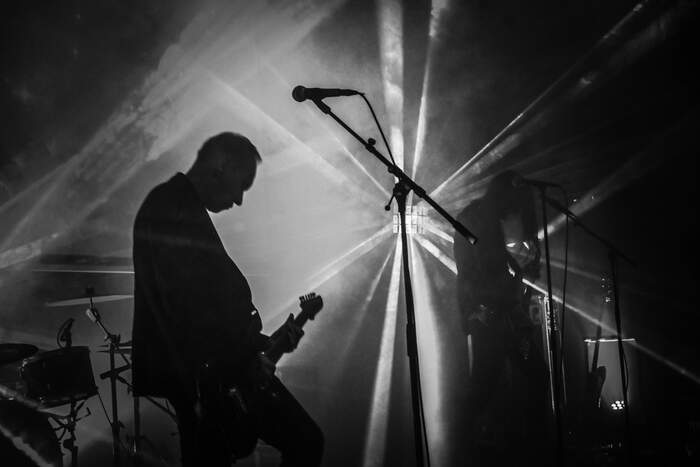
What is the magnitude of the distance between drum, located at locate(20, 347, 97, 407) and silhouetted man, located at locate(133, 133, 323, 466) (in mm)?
1366

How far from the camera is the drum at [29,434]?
315cm

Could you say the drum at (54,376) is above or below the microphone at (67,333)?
below

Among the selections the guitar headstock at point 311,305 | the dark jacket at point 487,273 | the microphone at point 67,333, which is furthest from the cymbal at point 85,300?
the dark jacket at point 487,273

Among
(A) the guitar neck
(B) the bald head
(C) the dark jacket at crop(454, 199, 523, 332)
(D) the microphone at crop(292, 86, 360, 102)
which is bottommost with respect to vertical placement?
(A) the guitar neck

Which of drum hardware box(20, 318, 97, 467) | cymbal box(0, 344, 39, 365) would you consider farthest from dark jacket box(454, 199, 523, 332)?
cymbal box(0, 344, 39, 365)

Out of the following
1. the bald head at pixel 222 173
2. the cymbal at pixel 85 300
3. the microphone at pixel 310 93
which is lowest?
the cymbal at pixel 85 300

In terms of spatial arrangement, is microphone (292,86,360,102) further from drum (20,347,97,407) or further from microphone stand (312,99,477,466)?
drum (20,347,97,407)

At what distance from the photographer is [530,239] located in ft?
15.8

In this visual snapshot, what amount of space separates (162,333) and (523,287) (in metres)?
3.07

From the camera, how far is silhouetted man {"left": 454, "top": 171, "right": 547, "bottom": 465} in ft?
13.1

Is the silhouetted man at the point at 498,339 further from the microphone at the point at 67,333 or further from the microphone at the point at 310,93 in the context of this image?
the microphone at the point at 67,333

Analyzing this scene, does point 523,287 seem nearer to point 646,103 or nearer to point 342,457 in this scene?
point 342,457

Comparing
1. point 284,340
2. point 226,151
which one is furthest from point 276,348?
point 226,151

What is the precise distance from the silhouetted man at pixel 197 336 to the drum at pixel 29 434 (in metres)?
1.47
